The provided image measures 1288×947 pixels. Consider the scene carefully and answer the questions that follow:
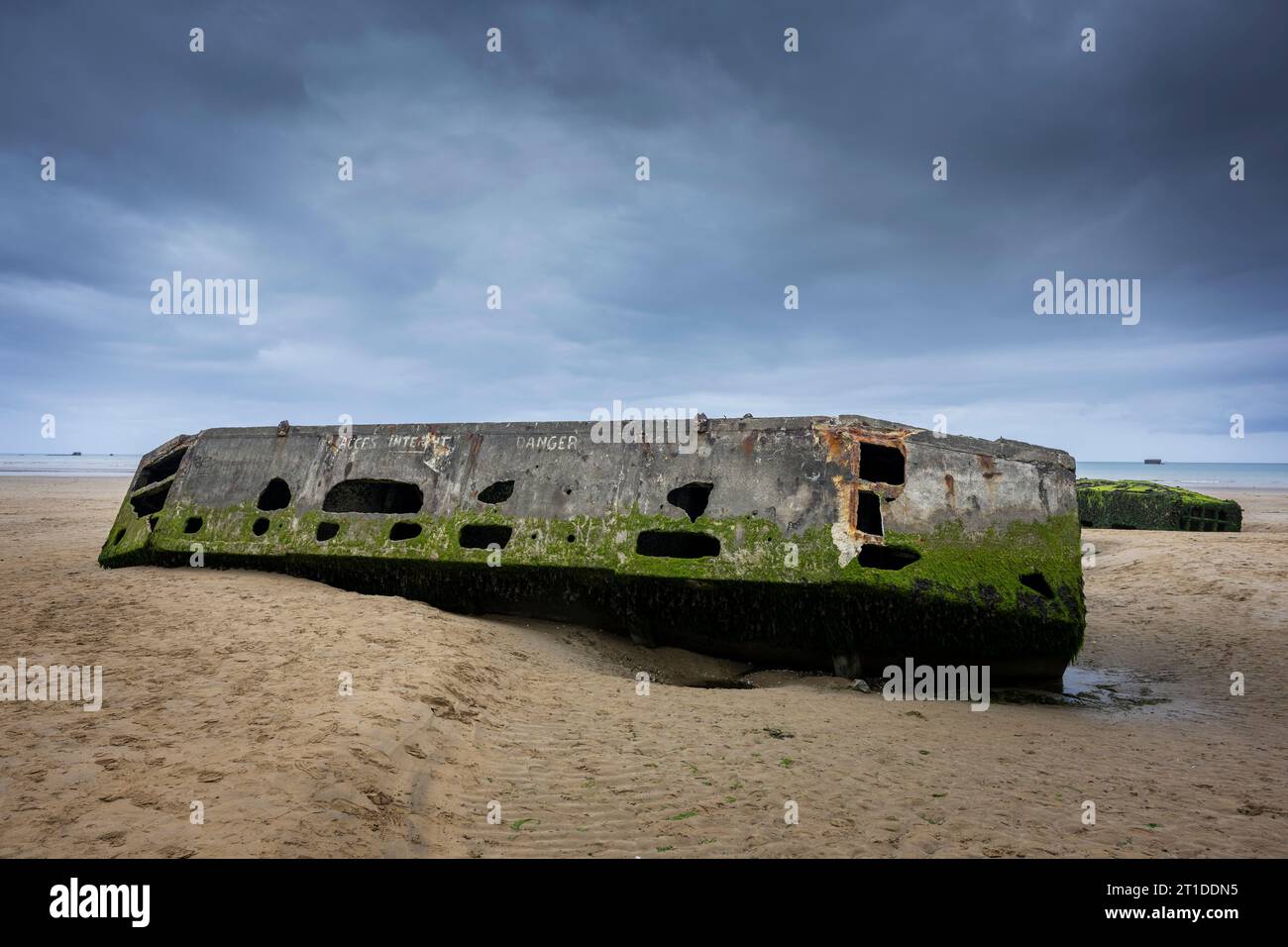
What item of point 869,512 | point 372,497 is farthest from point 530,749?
point 372,497

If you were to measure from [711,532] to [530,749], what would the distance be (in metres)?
2.90

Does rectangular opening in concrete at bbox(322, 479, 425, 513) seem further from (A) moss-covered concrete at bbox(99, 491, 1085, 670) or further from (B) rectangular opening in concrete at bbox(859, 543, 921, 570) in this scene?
(B) rectangular opening in concrete at bbox(859, 543, 921, 570)

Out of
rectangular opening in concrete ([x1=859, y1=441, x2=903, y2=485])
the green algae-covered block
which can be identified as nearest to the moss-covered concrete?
rectangular opening in concrete ([x1=859, y1=441, x2=903, y2=485])

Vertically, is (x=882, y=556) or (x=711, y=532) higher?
(x=711, y=532)

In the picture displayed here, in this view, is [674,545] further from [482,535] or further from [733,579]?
[482,535]

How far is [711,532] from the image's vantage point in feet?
21.4

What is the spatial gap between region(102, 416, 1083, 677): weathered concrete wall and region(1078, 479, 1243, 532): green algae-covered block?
481 inches

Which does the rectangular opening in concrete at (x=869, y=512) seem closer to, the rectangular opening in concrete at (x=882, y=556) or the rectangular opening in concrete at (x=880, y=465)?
the rectangular opening in concrete at (x=882, y=556)

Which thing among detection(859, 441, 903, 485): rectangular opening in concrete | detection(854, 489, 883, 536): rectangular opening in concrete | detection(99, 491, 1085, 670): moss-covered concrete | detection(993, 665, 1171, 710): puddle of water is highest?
detection(859, 441, 903, 485): rectangular opening in concrete

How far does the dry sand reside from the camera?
296cm
